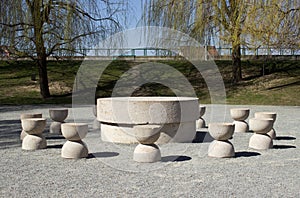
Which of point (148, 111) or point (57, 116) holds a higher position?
point (148, 111)

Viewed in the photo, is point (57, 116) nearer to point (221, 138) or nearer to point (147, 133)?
point (147, 133)

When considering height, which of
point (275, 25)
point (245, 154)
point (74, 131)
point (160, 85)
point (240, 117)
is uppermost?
point (275, 25)

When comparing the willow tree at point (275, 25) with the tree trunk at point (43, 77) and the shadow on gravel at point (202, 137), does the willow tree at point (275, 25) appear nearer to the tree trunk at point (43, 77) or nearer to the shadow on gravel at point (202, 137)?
the shadow on gravel at point (202, 137)

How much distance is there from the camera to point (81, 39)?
58.6 ft

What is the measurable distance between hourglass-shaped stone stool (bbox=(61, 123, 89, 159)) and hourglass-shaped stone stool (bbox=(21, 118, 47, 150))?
91 cm

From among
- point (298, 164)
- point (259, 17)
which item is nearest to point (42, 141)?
point (298, 164)

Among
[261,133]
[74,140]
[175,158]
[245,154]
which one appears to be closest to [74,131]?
[74,140]

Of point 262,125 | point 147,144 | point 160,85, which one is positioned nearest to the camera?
point 147,144

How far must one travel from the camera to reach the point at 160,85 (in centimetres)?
2270

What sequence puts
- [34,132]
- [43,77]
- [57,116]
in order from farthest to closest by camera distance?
[43,77]
[57,116]
[34,132]

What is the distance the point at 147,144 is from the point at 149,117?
139 centimetres

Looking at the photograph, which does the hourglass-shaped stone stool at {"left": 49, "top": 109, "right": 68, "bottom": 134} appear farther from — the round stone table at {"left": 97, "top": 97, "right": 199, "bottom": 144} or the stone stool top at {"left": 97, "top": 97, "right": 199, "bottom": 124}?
the stone stool top at {"left": 97, "top": 97, "right": 199, "bottom": 124}

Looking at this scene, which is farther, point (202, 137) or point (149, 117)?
point (202, 137)

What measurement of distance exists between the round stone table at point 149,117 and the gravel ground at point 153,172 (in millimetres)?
253
